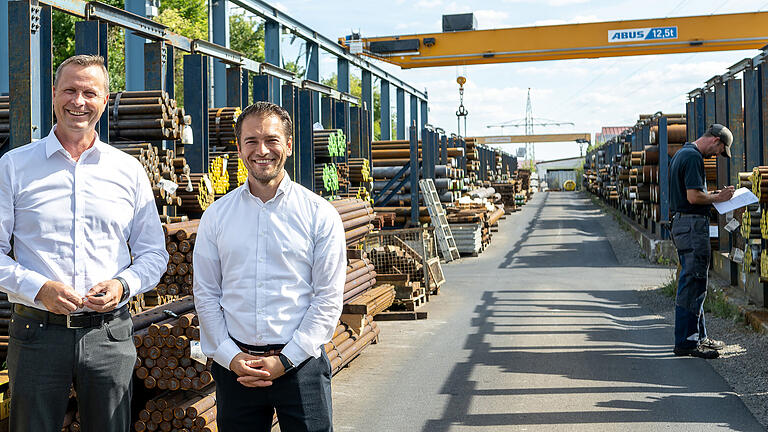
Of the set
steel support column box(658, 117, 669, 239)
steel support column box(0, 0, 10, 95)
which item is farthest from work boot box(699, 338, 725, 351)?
steel support column box(0, 0, 10, 95)

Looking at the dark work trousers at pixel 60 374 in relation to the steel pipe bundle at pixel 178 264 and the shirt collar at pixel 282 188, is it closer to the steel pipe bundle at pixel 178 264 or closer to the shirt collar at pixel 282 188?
the shirt collar at pixel 282 188

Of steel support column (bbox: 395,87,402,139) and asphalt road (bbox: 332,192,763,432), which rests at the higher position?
steel support column (bbox: 395,87,402,139)

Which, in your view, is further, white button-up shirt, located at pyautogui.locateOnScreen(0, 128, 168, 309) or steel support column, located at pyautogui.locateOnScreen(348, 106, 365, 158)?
steel support column, located at pyautogui.locateOnScreen(348, 106, 365, 158)

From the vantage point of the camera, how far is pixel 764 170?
326 inches

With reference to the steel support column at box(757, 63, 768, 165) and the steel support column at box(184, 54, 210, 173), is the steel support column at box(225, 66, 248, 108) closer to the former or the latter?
the steel support column at box(184, 54, 210, 173)

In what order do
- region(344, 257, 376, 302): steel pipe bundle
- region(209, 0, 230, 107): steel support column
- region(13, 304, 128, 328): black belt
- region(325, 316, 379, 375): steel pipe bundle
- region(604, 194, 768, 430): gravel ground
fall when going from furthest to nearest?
region(209, 0, 230, 107): steel support column, region(344, 257, 376, 302): steel pipe bundle, region(325, 316, 379, 375): steel pipe bundle, region(604, 194, 768, 430): gravel ground, region(13, 304, 128, 328): black belt

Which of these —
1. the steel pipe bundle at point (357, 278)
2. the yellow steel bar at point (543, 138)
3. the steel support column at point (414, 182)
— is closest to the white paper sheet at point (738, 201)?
the steel pipe bundle at point (357, 278)

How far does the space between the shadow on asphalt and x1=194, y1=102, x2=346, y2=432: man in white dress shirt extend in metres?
2.81

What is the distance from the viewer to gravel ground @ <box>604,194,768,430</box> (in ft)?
21.0

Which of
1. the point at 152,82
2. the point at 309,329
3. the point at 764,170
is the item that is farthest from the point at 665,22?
the point at 309,329

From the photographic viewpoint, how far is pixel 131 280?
3.50 m

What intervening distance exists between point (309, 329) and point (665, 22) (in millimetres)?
25392

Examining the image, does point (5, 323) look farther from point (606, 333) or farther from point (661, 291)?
point (661, 291)

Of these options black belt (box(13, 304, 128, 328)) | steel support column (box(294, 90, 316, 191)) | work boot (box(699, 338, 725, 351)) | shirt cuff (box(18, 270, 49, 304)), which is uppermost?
steel support column (box(294, 90, 316, 191))
